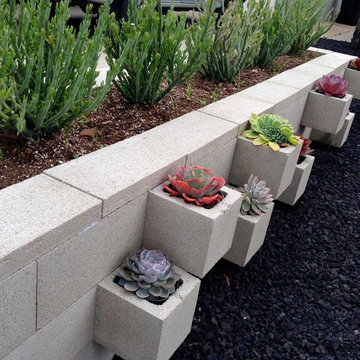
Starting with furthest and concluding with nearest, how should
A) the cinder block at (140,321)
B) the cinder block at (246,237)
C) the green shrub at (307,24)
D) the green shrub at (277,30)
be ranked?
the green shrub at (307,24)
the green shrub at (277,30)
the cinder block at (246,237)
the cinder block at (140,321)

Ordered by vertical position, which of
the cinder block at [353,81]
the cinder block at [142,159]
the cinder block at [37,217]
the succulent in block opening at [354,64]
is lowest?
the cinder block at [353,81]

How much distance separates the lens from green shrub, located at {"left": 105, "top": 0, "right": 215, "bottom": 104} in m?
2.81

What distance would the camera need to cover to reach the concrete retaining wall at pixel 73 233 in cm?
160

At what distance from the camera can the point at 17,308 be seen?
1609 mm

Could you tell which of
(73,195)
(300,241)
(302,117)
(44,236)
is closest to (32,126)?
(73,195)

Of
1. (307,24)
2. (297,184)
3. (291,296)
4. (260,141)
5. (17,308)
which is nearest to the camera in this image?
(17,308)

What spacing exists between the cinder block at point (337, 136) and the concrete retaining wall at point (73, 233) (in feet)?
8.07

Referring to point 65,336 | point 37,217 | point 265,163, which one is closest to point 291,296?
point 265,163

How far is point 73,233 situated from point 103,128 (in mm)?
1048

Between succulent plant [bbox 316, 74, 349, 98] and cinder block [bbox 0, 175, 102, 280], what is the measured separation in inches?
114

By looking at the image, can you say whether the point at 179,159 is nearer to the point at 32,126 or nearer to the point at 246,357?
the point at 32,126

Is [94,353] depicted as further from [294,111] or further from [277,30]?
[277,30]

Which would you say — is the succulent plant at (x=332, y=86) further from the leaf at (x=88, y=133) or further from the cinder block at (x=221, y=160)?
the leaf at (x=88, y=133)

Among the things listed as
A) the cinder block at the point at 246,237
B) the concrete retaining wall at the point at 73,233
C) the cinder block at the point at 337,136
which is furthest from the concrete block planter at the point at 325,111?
the concrete retaining wall at the point at 73,233
